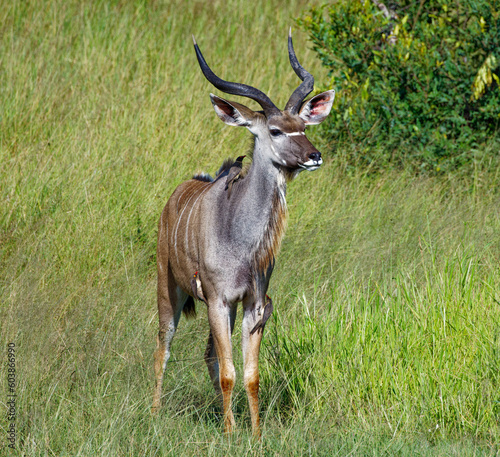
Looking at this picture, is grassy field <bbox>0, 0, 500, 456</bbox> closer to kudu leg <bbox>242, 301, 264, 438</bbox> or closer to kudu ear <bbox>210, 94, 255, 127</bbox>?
kudu leg <bbox>242, 301, 264, 438</bbox>

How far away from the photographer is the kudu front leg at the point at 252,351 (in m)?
3.58

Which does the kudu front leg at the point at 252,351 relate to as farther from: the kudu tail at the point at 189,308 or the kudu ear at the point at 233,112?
the kudu ear at the point at 233,112

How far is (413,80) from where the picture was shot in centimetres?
646

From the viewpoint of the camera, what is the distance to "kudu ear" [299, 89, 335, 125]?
12.5 feet

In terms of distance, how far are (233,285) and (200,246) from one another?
0.92 ft

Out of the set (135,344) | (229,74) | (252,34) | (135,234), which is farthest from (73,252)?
(252,34)

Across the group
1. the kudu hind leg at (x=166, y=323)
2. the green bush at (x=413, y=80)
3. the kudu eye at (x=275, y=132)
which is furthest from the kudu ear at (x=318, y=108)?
the green bush at (x=413, y=80)

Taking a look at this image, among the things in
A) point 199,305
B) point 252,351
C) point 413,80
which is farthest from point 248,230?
point 413,80

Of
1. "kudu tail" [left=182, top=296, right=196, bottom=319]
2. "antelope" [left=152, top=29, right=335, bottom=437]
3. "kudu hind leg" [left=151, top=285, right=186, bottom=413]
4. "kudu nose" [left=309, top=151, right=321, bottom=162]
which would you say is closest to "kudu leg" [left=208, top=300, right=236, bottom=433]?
"antelope" [left=152, top=29, right=335, bottom=437]

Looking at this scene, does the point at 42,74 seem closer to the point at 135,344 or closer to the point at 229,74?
the point at 229,74

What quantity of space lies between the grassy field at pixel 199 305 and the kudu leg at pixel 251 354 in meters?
0.12

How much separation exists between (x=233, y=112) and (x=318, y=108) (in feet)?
1.72

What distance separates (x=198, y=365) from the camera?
13.7ft

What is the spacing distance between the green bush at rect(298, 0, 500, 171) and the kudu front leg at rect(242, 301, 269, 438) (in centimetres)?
327
